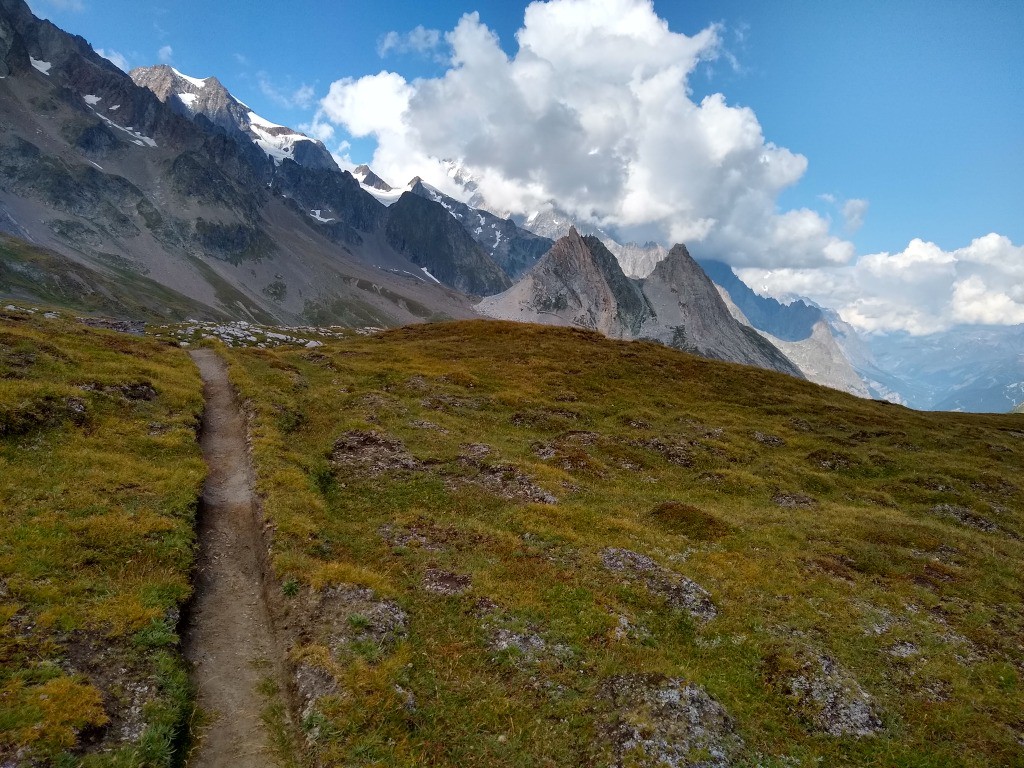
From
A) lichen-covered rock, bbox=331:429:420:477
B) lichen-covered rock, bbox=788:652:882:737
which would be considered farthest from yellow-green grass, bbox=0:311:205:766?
lichen-covered rock, bbox=788:652:882:737

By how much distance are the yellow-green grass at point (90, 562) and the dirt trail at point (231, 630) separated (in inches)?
37.0

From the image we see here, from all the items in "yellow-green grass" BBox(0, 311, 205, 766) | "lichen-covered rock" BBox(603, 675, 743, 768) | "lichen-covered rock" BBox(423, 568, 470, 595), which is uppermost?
"lichen-covered rock" BBox(603, 675, 743, 768)

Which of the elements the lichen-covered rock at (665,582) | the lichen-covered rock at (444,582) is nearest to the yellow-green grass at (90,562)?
the lichen-covered rock at (444,582)

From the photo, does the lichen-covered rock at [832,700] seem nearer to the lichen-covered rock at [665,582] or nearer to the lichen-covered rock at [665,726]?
the lichen-covered rock at [665,726]

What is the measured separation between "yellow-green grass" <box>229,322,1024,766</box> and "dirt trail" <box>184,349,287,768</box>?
Answer: 53.1 inches

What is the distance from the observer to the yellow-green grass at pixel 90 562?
13.7 metres

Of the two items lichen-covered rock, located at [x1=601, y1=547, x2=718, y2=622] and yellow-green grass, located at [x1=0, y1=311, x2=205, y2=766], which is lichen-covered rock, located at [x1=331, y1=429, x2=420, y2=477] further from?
lichen-covered rock, located at [x1=601, y1=547, x2=718, y2=622]

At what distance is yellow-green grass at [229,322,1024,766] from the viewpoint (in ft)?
57.8

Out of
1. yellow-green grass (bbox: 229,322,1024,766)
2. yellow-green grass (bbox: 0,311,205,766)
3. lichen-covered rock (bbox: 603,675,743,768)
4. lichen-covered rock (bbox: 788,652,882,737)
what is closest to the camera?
yellow-green grass (bbox: 0,311,205,766)

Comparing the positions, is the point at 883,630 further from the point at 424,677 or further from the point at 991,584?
the point at 424,677

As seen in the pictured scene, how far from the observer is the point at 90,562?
19.7 m

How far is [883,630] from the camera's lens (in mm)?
24234

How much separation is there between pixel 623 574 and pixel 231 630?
17.2 metres

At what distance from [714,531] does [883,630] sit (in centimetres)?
974
